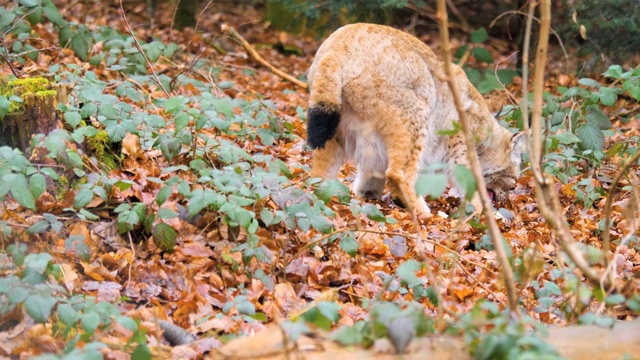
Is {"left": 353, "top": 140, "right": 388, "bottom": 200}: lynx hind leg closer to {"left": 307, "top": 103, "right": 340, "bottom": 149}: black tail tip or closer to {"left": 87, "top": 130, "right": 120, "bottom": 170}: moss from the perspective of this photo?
{"left": 307, "top": 103, "right": 340, "bottom": 149}: black tail tip

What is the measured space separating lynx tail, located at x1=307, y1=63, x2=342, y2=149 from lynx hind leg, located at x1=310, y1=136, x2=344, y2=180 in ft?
1.81

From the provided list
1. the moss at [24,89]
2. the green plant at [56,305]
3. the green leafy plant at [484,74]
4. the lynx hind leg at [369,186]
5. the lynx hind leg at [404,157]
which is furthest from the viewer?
the green leafy plant at [484,74]

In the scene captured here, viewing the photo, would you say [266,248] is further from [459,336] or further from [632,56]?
[632,56]

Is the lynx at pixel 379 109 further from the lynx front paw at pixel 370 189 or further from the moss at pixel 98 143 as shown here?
the moss at pixel 98 143

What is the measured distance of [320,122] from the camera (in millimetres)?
5672

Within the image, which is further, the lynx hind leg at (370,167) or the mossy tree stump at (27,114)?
the lynx hind leg at (370,167)

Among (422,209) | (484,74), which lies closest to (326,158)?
(422,209)

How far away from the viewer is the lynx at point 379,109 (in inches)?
229

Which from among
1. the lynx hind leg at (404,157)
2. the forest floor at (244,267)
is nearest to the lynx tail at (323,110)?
the forest floor at (244,267)

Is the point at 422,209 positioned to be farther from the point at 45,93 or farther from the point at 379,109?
the point at 45,93

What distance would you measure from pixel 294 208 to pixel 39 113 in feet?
5.97

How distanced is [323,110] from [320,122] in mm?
90

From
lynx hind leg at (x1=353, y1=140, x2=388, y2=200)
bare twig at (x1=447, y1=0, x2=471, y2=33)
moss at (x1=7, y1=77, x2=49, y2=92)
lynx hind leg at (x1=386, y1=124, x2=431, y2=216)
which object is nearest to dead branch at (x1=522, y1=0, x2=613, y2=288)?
lynx hind leg at (x1=386, y1=124, x2=431, y2=216)

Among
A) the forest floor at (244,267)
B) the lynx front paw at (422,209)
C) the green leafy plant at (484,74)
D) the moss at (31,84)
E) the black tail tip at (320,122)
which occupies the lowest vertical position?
the lynx front paw at (422,209)
